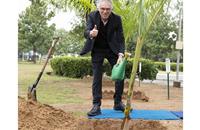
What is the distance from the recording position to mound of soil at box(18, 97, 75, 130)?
407 centimetres

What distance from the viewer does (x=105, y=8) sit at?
439 centimetres

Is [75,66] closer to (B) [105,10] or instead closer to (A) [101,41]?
(A) [101,41]

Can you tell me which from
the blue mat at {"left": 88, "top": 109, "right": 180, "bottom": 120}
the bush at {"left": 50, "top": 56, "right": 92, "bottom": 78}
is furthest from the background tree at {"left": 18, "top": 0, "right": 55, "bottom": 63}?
the blue mat at {"left": 88, "top": 109, "right": 180, "bottom": 120}

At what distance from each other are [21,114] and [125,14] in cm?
435

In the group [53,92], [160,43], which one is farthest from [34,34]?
[53,92]

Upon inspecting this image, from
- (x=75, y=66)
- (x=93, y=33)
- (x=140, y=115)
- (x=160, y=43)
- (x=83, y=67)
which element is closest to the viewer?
(x=93, y=33)

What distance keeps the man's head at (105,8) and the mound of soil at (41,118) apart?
124 centimetres

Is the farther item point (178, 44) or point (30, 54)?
point (30, 54)

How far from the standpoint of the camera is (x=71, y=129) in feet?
13.5

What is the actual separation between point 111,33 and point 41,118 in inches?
49.4

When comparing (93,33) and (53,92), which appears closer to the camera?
(93,33)
